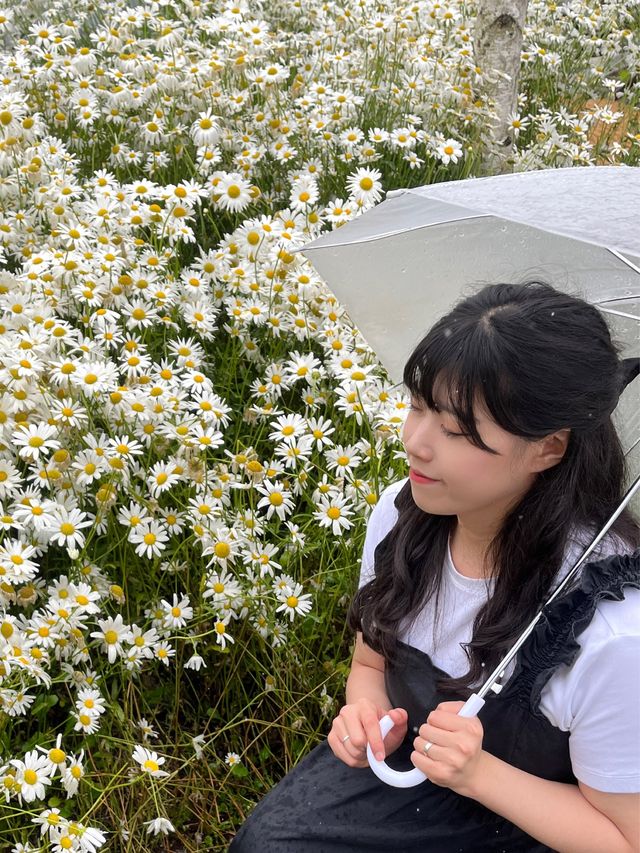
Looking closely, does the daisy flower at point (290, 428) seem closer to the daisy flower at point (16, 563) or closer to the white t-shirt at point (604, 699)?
the daisy flower at point (16, 563)

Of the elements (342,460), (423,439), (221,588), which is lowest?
Result: (221,588)

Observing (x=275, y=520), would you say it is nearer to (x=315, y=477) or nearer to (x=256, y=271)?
(x=315, y=477)

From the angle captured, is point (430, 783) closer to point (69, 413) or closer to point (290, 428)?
point (290, 428)

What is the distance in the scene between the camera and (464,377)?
1.30 m

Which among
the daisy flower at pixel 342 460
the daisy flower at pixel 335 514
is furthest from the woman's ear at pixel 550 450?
the daisy flower at pixel 342 460

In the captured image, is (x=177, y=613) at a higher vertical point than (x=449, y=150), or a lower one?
lower

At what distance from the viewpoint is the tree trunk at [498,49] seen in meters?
3.85

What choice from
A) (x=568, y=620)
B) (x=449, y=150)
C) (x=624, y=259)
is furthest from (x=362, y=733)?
(x=449, y=150)

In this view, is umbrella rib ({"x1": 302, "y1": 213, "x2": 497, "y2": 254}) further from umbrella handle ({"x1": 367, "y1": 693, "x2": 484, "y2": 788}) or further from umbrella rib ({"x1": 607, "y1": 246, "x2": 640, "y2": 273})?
umbrella handle ({"x1": 367, "y1": 693, "x2": 484, "y2": 788})

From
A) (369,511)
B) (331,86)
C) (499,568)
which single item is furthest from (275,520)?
(331,86)

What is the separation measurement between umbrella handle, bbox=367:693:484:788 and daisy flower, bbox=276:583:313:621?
630mm

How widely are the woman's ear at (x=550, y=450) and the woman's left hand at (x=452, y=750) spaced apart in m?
0.34

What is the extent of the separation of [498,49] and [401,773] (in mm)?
3256

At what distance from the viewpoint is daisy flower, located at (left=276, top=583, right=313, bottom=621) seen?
2088 mm
